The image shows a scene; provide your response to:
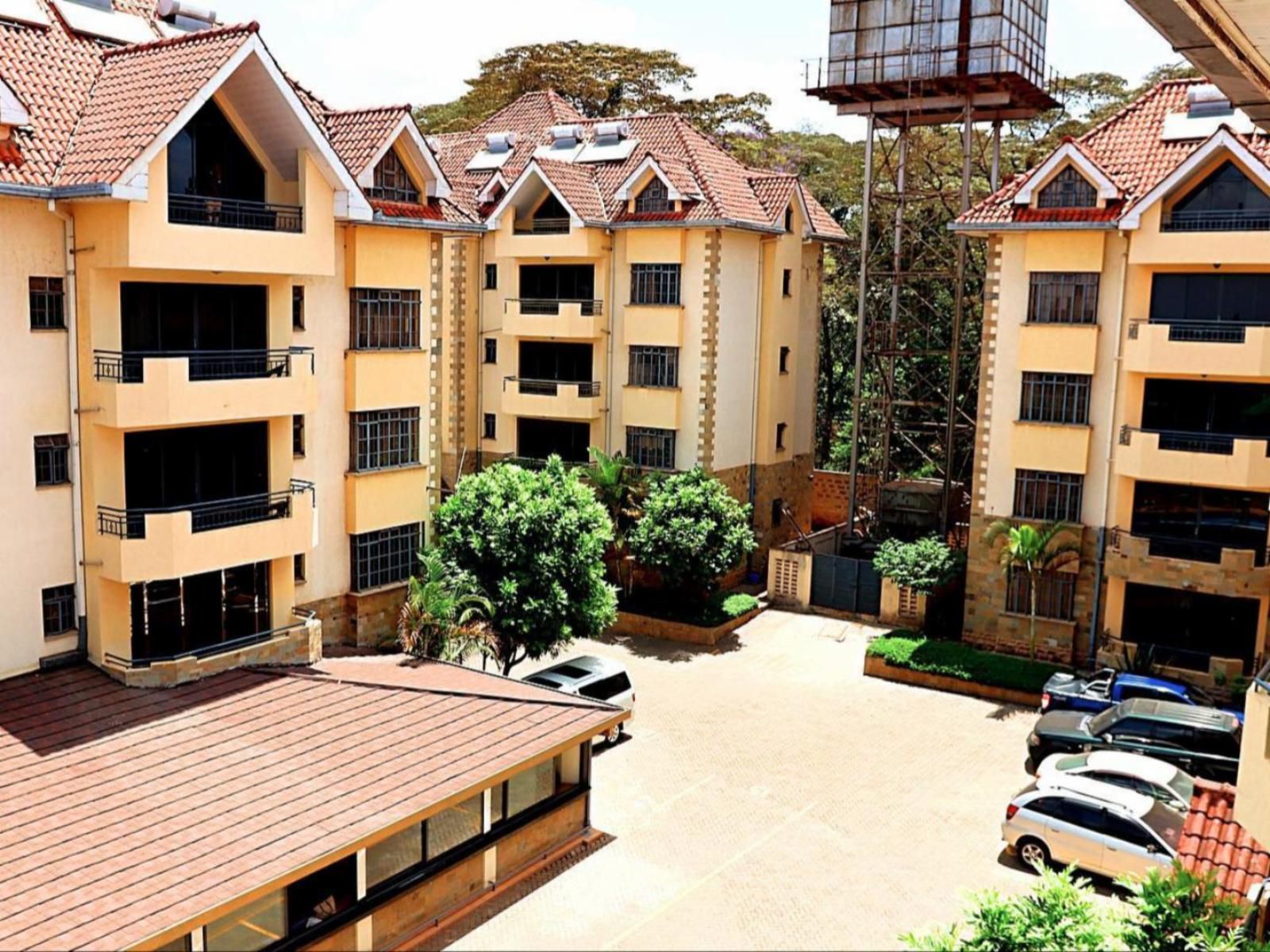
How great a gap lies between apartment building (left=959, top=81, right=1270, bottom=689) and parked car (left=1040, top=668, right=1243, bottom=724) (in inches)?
70.5

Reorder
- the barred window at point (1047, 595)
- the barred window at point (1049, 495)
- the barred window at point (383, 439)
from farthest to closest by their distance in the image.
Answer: the barred window at point (1047, 595) < the barred window at point (1049, 495) < the barred window at point (383, 439)

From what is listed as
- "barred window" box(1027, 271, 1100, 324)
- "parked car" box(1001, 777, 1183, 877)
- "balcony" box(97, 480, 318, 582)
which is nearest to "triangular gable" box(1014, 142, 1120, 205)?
"barred window" box(1027, 271, 1100, 324)

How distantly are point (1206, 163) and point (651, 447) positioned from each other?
16897mm

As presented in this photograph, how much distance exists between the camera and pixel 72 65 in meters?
21.3

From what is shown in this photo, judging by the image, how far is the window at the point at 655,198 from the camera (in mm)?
35094

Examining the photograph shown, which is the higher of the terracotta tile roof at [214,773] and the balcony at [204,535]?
the balcony at [204,535]

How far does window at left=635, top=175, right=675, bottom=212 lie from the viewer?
115 feet

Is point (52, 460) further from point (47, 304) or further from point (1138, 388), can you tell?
point (1138, 388)

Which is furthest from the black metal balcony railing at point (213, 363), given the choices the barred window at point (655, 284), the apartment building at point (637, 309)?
the barred window at point (655, 284)

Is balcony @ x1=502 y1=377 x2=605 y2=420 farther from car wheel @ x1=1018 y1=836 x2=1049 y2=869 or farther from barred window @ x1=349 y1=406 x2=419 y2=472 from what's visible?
car wheel @ x1=1018 y1=836 x2=1049 y2=869

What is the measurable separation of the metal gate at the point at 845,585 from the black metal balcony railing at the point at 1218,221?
11881 mm

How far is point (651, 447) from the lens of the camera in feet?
119

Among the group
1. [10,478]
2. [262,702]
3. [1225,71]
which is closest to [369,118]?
[10,478]

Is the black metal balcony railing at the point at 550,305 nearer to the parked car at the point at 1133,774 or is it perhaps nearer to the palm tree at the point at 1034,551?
the palm tree at the point at 1034,551
